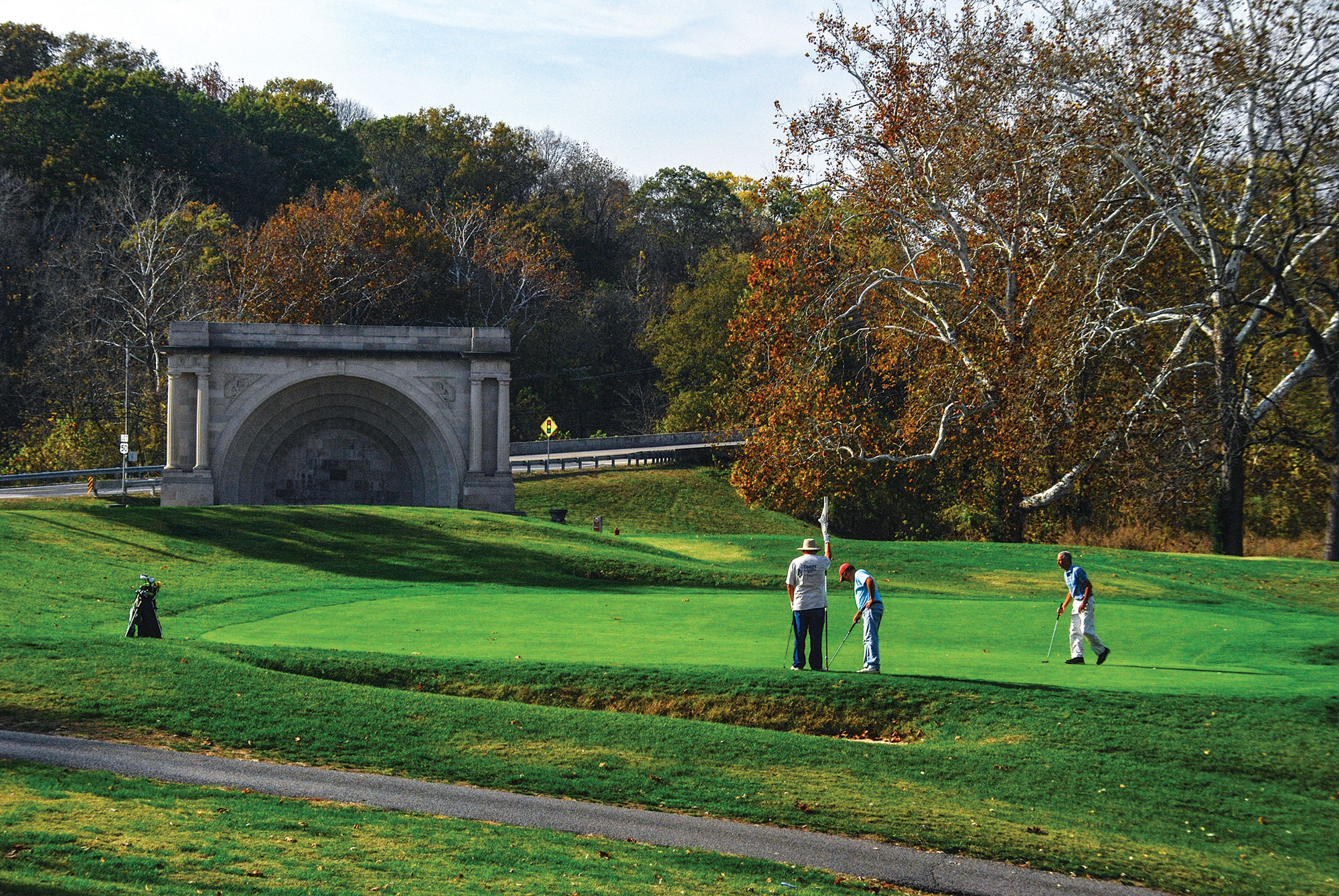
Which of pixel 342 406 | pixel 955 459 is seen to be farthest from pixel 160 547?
pixel 955 459

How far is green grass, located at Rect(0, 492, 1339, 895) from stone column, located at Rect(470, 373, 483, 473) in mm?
18352

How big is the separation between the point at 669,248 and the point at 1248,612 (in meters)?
80.5

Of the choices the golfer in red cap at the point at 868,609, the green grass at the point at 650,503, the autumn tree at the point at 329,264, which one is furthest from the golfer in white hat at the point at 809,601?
the autumn tree at the point at 329,264

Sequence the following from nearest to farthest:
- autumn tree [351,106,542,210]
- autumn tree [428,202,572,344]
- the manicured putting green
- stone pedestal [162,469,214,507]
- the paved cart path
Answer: the paved cart path < the manicured putting green < stone pedestal [162,469,214,507] < autumn tree [428,202,572,344] < autumn tree [351,106,542,210]

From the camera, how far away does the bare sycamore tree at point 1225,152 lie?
3369 cm

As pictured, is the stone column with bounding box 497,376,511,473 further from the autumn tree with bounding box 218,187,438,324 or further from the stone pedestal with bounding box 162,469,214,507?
the autumn tree with bounding box 218,187,438,324

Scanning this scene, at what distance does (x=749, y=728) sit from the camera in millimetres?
15570

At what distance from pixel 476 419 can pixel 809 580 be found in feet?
94.5

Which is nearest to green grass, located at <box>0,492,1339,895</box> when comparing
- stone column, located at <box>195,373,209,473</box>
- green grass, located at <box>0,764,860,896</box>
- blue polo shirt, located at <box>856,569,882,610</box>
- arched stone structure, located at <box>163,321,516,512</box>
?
blue polo shirt, located at <box>856,569,882,610</box>

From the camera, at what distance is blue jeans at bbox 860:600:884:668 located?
1731 centimetres

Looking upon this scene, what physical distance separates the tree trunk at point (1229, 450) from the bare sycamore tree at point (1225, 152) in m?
0.05

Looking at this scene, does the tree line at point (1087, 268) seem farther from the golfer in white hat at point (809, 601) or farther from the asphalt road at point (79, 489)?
the asphalt road at point (79, 489)

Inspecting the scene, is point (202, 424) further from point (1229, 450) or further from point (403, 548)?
point (1229, 450)

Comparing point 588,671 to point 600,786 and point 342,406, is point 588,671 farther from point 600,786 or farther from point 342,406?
point 342,406
